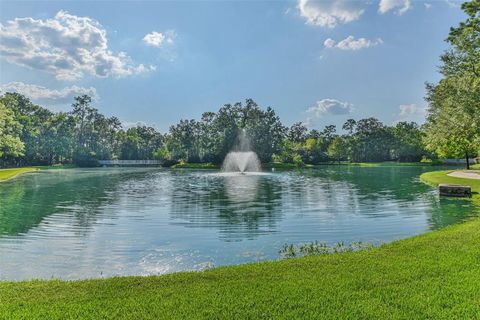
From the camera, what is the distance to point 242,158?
7850cm

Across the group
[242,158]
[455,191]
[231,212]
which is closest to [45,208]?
[231,212]

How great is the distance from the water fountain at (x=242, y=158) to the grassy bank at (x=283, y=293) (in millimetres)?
60418

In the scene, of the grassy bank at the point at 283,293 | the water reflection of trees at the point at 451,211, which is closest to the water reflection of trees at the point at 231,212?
the grassy bank at the point at 283,293

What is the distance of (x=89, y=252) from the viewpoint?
1205 centimetres

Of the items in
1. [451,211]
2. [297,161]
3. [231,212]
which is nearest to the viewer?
[451,211]

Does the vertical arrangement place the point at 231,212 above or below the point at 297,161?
below

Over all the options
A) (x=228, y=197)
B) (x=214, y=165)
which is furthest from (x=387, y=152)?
(x=228, y=197)

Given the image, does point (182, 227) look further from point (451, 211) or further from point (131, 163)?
point (131, 163)

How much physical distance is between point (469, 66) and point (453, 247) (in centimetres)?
2376

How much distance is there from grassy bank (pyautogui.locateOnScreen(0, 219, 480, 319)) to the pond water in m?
2.56

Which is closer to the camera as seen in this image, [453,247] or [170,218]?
[453,247]

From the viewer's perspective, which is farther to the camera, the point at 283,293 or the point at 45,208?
the point at 45,208

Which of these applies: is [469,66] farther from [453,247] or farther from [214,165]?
[214,165]

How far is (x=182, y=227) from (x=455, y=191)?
1887 cm
